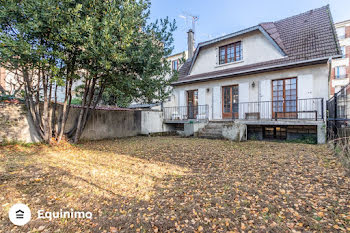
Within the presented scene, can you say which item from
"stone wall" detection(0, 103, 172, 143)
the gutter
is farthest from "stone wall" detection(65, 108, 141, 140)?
the gutter

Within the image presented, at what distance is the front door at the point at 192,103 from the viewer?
1230cm

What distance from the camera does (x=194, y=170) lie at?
416cm

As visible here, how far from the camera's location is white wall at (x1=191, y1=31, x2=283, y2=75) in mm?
9680

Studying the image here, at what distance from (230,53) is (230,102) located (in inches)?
122

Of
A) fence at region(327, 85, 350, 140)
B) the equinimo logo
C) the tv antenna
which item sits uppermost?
the tv antenna

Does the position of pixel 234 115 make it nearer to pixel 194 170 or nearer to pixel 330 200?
pixel 194 170

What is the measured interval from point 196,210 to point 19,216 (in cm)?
226

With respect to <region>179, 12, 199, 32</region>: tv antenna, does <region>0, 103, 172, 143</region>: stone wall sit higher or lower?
lower

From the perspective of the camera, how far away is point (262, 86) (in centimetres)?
956

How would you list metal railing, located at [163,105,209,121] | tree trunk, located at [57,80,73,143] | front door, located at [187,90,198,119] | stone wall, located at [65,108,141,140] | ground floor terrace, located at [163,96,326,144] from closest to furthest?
1. tree trunk, located at [57,80,73,143]
2. ground floor terrace, located at [163,96,326,144]
3. stone wall, located at [65,108,141,140]
4. metal railing, located at [163,105,209,121]
5. front door, located at [187,90,198,119]

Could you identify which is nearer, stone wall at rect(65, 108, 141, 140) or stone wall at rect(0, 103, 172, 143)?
stone wall at rect(0, 103, 172, 143)

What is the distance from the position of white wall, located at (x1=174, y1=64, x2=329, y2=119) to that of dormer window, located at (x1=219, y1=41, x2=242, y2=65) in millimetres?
1390

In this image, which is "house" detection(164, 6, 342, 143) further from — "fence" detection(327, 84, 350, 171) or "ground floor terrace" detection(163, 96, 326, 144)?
"fence" detection(327, 84, 350, 171)

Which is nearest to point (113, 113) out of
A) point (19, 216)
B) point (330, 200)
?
point (19, 216)
